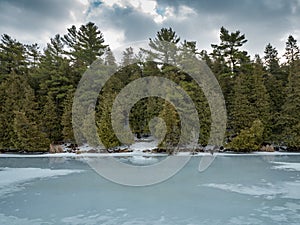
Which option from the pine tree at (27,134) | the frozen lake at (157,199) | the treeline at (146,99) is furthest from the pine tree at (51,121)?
the frozen lake at (157,199)

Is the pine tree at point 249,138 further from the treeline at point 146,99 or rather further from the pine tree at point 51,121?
the pine tree at point 51,121

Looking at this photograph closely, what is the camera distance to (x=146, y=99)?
15.7 metres

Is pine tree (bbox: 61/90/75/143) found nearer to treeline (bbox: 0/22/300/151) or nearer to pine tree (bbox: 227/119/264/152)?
treeline (bbox: 0/22/300/151)

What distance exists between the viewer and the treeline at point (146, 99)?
1341 cm

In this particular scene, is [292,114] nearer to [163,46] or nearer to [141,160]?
[163,46]

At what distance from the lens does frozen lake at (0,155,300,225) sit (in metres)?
4.21

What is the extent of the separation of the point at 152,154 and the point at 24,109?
7573mm

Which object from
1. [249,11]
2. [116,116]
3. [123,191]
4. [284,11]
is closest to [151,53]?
[116,116]

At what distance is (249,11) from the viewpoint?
11844 millimetres

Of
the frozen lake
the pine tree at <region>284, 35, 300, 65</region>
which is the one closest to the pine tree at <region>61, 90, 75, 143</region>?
the frozen lake

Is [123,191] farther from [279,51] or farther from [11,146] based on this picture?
[279,51]

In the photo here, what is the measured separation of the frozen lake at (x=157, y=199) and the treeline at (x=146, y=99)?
5.32 metres

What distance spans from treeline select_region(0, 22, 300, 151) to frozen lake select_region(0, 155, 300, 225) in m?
5.32

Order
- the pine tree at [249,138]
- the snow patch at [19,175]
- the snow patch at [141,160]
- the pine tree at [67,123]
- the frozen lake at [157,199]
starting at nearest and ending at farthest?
the frozen lake at [157,199] → the snow patch at [19,175] → the snow patch at [141,160] → the pine tree at [249,138] → the pine tree at [67,123]
